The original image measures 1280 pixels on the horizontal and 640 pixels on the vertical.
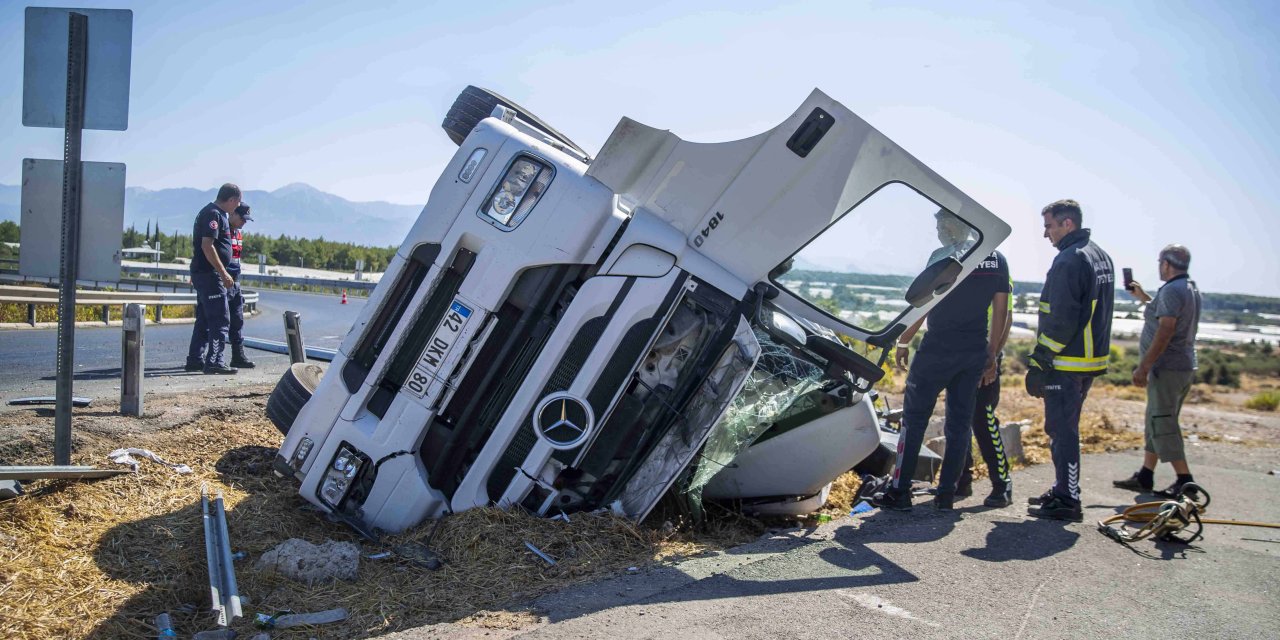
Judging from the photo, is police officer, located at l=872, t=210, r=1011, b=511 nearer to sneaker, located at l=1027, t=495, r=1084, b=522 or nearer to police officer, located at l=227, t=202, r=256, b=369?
sneaker, located at l=1027, t=495, r=1084, b=522

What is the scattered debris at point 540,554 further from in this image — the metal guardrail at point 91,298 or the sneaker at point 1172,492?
the metal guardrail at point 91,298

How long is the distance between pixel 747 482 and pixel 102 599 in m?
3.26

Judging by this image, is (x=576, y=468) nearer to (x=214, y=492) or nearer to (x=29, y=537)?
(x=214, y=492)

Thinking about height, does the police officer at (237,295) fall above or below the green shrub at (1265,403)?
above

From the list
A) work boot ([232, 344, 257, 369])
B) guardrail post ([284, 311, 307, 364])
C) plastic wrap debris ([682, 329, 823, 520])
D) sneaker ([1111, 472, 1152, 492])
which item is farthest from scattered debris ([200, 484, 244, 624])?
sneaker ([1111, 472, 1152, 492])

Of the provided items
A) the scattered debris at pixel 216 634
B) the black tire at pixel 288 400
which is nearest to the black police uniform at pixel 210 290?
the black tire at pixel 288 400

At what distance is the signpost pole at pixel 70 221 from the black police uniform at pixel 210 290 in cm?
364

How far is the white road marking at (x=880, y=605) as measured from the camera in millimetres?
3625

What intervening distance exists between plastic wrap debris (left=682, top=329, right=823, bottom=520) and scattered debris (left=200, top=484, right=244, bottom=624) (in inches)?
89.1

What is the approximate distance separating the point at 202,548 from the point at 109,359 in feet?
22.6

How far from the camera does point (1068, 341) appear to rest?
18.9ft

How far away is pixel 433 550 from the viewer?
409cm

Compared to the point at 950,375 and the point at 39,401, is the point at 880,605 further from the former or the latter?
the point at 39,401

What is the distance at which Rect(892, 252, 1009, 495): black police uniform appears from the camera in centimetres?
558
